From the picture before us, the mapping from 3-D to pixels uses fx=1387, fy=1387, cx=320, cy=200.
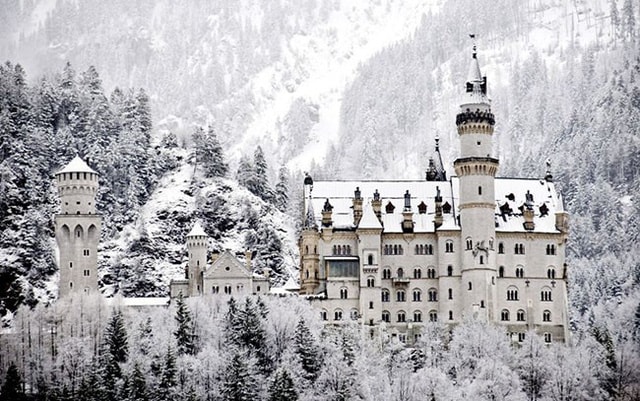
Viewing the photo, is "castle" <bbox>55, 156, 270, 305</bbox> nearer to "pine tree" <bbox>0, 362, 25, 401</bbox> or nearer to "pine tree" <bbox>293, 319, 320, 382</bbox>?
"pine tree" <bbox>293, 319, 320, 382</bbox>

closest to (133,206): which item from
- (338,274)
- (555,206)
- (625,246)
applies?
(338,274)

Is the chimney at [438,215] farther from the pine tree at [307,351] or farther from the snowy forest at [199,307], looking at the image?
the pine tree at [307,351]

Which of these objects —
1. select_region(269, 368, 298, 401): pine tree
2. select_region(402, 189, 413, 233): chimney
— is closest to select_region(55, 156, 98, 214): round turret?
select_region(269, 368, 298, 401): pine tree

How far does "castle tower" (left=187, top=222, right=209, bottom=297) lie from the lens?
132 meters

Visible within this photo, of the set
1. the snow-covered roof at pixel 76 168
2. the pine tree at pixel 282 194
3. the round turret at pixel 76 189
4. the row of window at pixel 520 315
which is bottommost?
the row of window at pixel 520 315

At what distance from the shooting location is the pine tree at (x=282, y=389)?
380ft

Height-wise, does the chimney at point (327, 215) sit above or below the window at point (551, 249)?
above

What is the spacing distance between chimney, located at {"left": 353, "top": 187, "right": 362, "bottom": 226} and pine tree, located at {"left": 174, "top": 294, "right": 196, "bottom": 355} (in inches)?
773

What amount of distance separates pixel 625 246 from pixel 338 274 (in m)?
70.5

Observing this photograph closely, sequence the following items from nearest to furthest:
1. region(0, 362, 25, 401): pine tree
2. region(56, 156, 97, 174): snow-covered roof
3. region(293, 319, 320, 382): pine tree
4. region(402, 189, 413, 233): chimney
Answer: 1. region(0, 362, 25, 401): pine tree
2. region(293, 319, 320, 382): pine tree
3. region(402, 189, 413, 233): chimney
4. region(56, 156, 97, 174): snow-covered roof

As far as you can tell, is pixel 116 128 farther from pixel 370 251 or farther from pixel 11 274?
pixel 370 251

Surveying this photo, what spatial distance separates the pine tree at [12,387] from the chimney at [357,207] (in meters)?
35.7

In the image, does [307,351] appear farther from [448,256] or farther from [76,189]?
[76,189]

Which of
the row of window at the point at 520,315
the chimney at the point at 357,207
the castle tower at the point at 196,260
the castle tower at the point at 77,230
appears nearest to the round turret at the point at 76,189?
the castle tower at the point at 77,230
